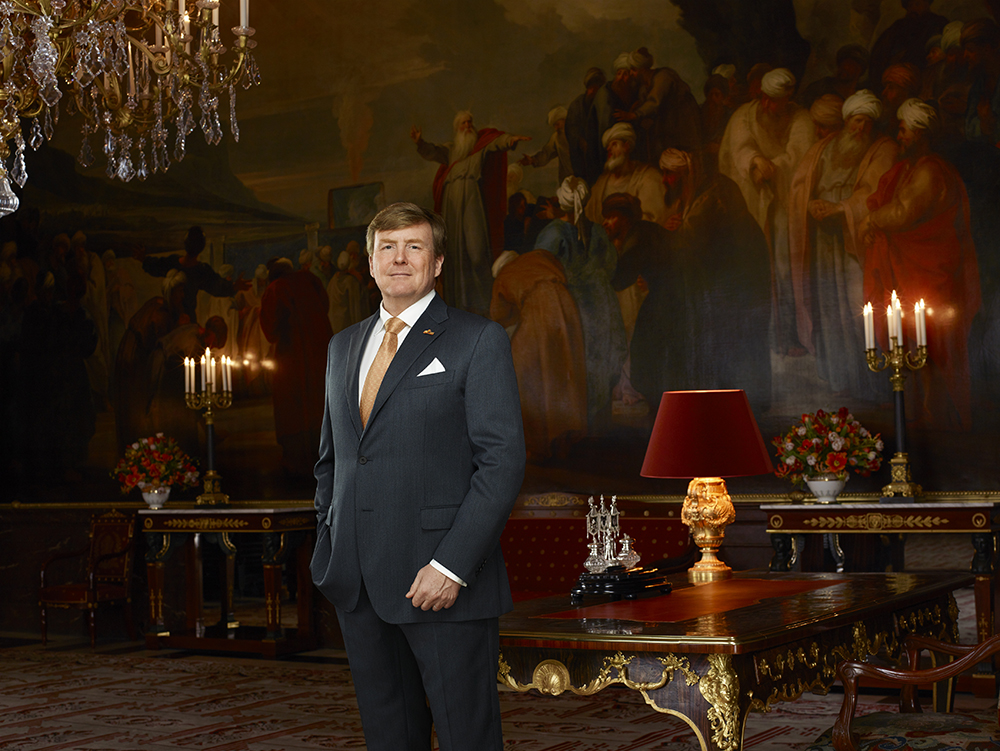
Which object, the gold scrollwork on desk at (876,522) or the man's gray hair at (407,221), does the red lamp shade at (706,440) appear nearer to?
the man's gray hair at (407,221)

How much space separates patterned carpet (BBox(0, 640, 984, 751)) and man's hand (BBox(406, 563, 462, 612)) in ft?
10.5

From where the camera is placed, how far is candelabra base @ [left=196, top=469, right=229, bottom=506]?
9.62m

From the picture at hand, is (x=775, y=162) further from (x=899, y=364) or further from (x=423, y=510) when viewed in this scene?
(x=423, y=510)

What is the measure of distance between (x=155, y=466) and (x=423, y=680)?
765 centimetres

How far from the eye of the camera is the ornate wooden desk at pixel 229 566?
8.94 metres

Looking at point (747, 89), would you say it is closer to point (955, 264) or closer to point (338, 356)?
point (955, 264)

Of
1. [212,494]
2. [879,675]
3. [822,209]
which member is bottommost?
[879,675]

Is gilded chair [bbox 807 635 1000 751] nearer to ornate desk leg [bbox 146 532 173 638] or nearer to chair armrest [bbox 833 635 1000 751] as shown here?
chair armrest [bbox 833 635 1000 751]

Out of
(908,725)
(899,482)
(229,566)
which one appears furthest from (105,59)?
(229,566)

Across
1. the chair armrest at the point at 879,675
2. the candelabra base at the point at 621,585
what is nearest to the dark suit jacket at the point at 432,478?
the chair armrest at the point at 879,675

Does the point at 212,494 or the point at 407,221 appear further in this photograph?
the point at 212,494

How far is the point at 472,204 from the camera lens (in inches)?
354

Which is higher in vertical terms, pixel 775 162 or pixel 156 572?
pixel 775 162

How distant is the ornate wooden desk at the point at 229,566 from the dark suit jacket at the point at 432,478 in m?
6.32
